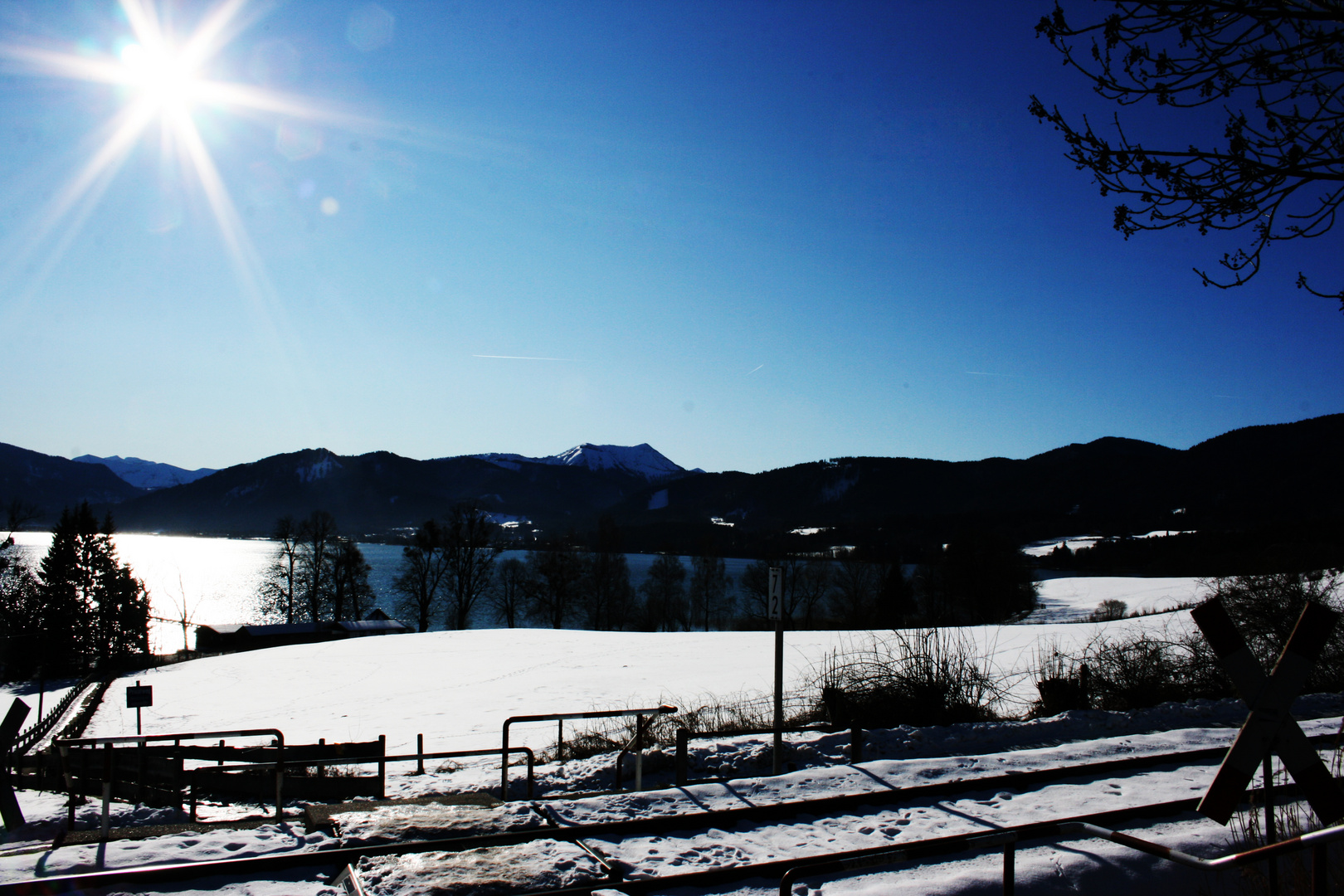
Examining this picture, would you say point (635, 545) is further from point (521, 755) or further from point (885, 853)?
point (885, 853)

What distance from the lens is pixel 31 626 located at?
47031 mm

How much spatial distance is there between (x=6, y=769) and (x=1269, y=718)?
9.71 meters

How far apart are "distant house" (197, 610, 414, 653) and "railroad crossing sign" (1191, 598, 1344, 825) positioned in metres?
58.6

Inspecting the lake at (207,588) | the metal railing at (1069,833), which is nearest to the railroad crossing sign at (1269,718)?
the metal railing at (1069,833)

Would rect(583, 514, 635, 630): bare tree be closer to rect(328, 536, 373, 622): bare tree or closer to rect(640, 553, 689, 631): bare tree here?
rect(640, 553, 689, 631): bare tree

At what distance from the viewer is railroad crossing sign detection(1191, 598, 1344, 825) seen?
12.6 ft

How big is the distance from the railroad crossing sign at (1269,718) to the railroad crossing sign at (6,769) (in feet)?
29.3

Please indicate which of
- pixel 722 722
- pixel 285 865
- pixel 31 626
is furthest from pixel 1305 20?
pixel 31 626

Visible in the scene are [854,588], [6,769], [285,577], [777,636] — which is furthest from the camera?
[854,588]

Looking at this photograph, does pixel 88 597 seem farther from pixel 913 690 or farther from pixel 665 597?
pixel 913 690

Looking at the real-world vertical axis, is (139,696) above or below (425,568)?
below

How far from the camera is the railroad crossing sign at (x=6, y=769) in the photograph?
21.5 feet

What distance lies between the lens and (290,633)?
191 feet

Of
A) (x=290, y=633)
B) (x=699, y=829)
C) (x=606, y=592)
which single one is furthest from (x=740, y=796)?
(x=606, y=592)
